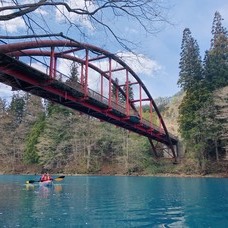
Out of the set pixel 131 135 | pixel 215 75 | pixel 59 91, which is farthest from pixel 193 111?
pixel 59 91

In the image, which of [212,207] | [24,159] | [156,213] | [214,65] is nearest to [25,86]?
[156,213]

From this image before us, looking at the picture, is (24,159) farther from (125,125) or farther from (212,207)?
(212,207)

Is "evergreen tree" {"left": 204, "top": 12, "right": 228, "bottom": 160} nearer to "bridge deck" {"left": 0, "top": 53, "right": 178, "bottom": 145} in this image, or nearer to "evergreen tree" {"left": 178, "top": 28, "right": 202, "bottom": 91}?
"evergreen tree" {"left": 178, "top": 28, "right": 202, "bottom": 91}

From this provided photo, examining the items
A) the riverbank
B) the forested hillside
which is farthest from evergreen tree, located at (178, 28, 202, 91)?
the riverbank

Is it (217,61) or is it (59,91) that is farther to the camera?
(217,61)

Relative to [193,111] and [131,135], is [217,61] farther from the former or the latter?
[131,135]

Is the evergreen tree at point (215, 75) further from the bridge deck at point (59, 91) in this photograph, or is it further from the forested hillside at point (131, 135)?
the bridge deck at point (59, 91)

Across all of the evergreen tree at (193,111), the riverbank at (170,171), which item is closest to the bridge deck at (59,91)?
the evergreen tree at (193,111)

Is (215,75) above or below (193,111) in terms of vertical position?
above

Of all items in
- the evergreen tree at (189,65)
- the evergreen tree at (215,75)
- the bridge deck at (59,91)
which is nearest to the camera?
the bridge deck at (59,91)

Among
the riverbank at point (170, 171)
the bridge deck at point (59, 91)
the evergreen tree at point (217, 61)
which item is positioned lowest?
the riverbank at point (170, 171)

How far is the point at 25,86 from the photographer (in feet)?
70.3

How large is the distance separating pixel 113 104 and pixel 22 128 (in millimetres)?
52066

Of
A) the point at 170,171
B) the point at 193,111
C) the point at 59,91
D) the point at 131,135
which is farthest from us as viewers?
the point at 131,135
